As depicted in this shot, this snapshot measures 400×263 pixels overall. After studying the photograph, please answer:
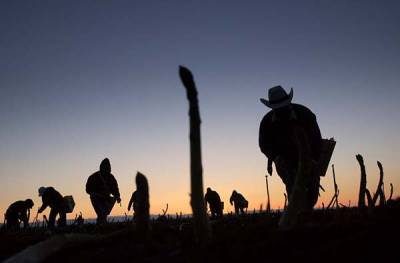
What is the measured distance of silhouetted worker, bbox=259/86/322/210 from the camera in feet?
24.2

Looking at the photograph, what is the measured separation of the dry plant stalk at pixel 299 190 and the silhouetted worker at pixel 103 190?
37.0ft

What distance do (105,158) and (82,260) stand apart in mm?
11672

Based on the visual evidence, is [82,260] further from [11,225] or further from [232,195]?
[232,195]

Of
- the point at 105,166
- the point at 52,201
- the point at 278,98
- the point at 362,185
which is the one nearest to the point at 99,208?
the point at 105,166

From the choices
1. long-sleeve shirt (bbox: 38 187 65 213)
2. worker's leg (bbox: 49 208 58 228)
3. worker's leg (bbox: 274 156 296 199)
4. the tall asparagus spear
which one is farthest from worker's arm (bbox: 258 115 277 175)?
long-sleeve shirt (bbox: 38 187 65 213)

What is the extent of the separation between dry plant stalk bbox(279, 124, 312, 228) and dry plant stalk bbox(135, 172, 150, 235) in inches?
65.3

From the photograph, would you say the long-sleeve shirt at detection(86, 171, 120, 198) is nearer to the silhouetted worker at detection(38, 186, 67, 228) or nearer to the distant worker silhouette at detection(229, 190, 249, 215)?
the silhouetted worker at detection(38, 186, 67, 228)

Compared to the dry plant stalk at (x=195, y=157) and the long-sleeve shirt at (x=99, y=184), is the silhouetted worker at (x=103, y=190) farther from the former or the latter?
the dry plant stalk at (x=195, y=157)

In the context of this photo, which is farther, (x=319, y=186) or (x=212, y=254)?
(x=319, y=186)

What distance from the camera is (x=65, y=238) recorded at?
16.5 feet

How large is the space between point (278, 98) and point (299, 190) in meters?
2.66

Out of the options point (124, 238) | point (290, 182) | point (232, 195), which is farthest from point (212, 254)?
point (232, 195)

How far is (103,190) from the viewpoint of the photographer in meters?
15.6

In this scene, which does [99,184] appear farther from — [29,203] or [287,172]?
[29,203]
